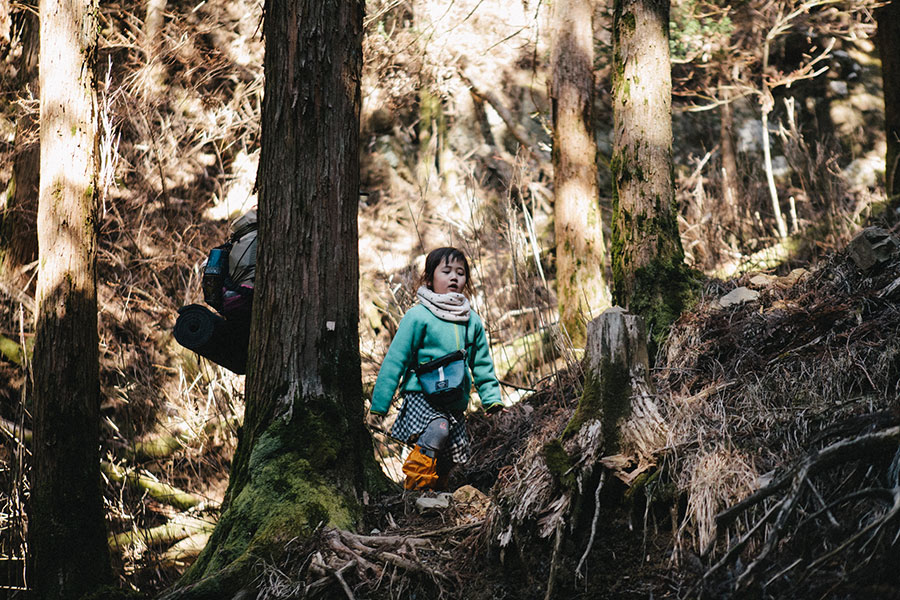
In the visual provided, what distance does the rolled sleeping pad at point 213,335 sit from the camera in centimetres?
387

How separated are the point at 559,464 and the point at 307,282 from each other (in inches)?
59.7

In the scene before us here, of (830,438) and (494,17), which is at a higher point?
(494,17)

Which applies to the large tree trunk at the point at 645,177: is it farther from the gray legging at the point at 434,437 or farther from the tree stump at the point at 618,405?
the gray legging at the point at 434,437

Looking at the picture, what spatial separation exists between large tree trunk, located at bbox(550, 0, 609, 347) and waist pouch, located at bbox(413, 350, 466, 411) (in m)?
2.61

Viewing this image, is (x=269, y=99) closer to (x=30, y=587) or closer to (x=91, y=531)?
(x=91, y=531)

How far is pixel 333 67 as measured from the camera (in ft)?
12.6

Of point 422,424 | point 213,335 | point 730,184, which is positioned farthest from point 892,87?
point 213,335

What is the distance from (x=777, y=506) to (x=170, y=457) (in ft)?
24.7

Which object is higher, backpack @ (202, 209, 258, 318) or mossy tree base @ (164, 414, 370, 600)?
backpack @ (202, 209, 258, 318)

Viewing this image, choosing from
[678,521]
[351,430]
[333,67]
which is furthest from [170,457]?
[678,521]

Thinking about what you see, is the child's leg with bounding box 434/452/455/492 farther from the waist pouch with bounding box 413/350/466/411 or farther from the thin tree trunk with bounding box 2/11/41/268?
the thin tree trunk with bounding box 2/11/41/268

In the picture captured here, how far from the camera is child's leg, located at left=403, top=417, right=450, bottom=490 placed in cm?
420

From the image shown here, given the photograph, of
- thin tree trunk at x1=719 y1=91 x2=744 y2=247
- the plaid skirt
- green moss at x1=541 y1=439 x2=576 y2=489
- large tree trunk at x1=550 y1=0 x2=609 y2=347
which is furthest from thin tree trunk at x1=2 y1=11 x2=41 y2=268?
thin tree trunk at x1=719 y1=91 x2=744 y2=247

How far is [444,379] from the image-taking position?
4.31m
